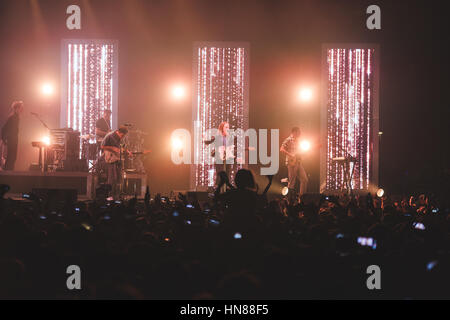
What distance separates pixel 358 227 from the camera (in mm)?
3418

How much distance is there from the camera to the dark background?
41.4 ft

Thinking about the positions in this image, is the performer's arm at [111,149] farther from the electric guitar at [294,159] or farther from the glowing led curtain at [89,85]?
the electric guitar at [294,159]

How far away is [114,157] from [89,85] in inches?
A: 141

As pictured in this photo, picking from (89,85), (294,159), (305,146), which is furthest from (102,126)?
(305,146)

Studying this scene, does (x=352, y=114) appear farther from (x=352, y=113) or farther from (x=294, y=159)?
(x=294, y=159)

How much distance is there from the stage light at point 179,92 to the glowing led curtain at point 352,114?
3407 millimetres

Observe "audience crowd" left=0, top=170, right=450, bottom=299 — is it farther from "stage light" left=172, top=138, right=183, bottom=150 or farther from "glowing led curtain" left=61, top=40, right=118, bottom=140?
→ "glowing led curtain" left=61, top=40, right=118, bottom=140

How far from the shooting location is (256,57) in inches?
499

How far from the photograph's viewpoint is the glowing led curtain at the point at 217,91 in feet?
41.2

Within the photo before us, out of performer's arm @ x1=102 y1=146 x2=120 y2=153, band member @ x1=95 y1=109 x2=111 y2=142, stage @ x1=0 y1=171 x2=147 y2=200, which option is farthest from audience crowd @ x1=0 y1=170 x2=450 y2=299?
band member @ x1=95 y1=109 x2=111 y2=142

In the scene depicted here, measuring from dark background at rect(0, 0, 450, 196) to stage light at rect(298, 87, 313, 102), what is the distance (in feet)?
0.50

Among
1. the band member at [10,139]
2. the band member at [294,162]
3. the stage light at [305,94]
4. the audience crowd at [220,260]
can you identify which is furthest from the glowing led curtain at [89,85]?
the audience crowd at [220,260]
